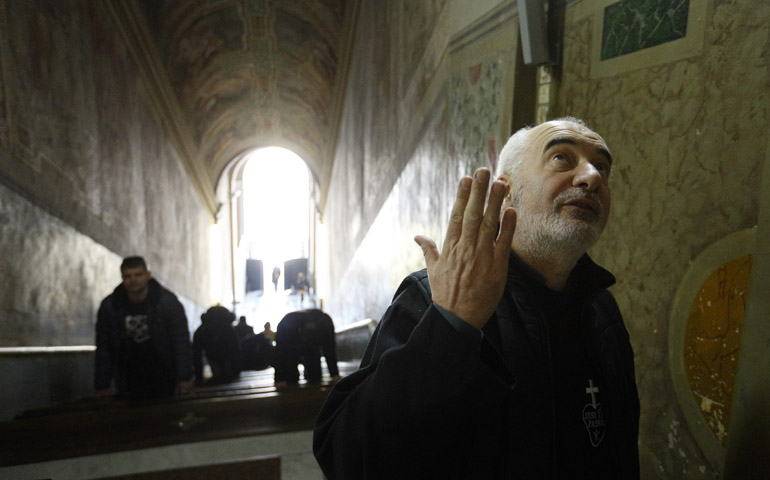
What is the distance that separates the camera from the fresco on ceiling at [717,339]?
2066 mm

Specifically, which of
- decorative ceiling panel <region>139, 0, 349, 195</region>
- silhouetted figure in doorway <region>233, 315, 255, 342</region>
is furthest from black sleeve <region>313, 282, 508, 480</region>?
decorative ceiling panel <region>139, 0, 349, 195</region>

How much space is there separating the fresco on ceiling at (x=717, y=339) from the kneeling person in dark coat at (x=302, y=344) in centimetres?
379

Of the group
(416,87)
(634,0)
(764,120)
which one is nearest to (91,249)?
(416,87)

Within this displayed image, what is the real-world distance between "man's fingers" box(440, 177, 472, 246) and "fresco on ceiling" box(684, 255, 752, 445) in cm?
160

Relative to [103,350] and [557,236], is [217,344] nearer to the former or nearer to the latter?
[103,350]

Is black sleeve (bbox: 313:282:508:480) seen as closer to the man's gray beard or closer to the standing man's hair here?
the man's gray beard

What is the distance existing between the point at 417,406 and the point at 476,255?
0.31 m

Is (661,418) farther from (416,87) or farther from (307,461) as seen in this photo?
(416,87)

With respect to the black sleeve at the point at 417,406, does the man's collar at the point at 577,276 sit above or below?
above

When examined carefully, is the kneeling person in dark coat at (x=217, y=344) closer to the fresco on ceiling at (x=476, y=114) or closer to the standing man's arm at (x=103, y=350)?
the standing man's arm at (x=103, y=350)

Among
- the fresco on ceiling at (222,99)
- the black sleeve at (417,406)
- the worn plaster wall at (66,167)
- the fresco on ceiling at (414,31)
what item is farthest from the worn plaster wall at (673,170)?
the fresco on ceiling at (222,99)

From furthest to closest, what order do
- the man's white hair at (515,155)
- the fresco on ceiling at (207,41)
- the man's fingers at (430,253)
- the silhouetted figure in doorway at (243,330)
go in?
the fresco on ceiling at (207,41) → the silhouetted figure in doorway at (243,330) → the man's white hair at (515,155) → the man's fingers at (430,253)

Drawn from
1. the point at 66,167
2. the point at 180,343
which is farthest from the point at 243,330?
the point at 180,343

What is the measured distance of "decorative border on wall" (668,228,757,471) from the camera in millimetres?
2102
